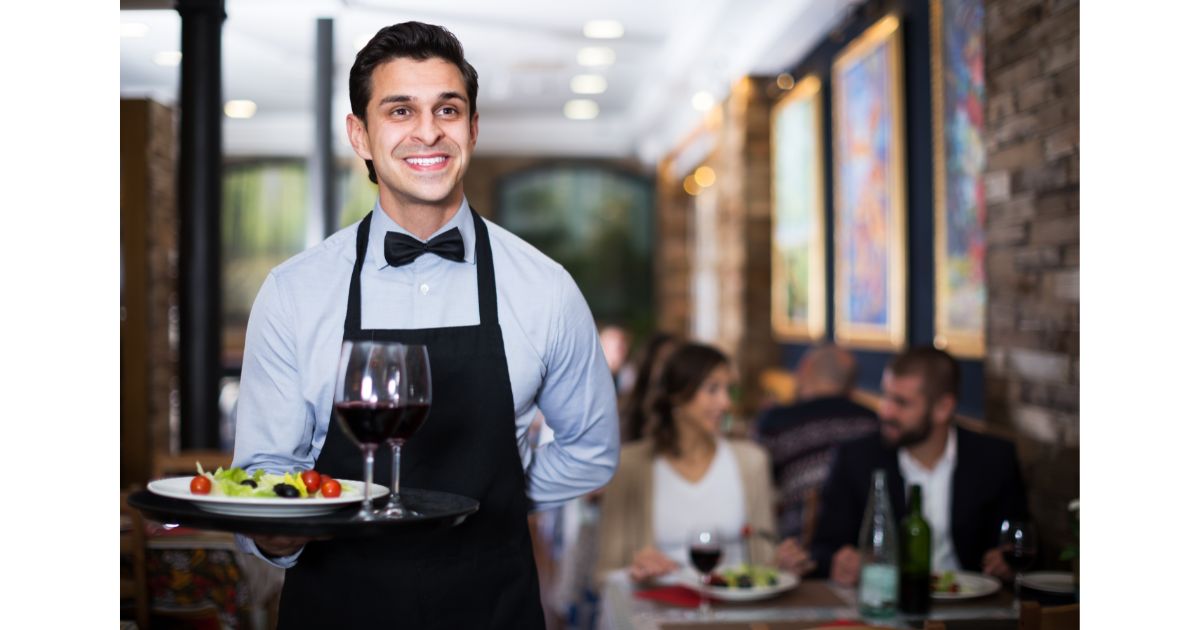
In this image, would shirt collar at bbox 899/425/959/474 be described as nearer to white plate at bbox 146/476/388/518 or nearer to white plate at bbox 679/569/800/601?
white plate at bbox 679/569/800/601

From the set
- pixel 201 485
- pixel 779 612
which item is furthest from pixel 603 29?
pixel 201 485

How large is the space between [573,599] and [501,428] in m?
2.89

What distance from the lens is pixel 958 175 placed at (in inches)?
178

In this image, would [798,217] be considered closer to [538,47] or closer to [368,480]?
[538,47]

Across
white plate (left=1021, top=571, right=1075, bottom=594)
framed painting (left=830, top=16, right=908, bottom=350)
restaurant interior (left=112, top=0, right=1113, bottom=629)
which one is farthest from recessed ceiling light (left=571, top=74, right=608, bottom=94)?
white plate (left=1021, top=571, right=1075, bottom=594)

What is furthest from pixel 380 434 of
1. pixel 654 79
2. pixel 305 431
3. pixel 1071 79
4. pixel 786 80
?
pixel 654 79

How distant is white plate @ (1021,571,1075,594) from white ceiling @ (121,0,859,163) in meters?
2.89

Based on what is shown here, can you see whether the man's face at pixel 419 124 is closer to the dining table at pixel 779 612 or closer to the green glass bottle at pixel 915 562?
the dining table at pixel 779 612

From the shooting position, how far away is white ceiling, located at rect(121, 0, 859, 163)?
609cm

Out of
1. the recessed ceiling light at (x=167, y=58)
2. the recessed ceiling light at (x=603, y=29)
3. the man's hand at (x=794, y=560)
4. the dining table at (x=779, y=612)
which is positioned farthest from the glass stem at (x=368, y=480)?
the recessed ceiling light at (x=167, y=58)

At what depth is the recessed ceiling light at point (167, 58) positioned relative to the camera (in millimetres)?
7844

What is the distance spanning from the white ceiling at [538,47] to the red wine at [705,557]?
8.41ft

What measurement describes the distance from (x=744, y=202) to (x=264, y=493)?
6840 millimetres
